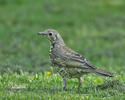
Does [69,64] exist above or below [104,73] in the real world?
above

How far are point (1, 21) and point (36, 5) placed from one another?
3.60m

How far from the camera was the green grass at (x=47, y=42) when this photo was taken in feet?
31.6

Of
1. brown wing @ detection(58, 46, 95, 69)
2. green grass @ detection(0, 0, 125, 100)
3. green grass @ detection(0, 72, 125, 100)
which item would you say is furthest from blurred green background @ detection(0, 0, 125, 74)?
brown wing @ detection(58, 46, 95, 69)

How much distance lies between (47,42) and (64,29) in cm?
229

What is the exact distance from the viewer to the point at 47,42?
20.4 m

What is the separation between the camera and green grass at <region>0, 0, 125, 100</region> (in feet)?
31.6

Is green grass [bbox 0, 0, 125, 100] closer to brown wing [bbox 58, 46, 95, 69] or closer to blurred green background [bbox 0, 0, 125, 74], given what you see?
blurred green background [bbox 0, 0, 125, 74]

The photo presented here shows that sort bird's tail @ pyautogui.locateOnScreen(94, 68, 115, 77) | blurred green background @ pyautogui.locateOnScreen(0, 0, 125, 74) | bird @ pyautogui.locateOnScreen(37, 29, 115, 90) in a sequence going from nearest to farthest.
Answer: bird's tail @ pyautogui.locateOnScreen(94, 68, 115, 77) → bird @ pyautogui.locateOnScreen(37, 29, 115, 90) → blurred green background @ pyautogui.locateOnScreen(0, 0, 125, 74)

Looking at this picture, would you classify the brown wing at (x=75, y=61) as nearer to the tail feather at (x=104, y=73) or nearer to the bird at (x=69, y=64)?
the bird at (x=69, y=64)

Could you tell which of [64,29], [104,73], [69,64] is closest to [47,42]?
[64,29]

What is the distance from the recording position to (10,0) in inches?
1091

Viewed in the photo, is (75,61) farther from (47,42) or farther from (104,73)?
(47,42)

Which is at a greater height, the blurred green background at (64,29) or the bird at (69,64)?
the blurred green background at (64,29)

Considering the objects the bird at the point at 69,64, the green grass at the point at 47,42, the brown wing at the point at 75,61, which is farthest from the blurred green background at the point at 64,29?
the brown wing at the point at 75,61
